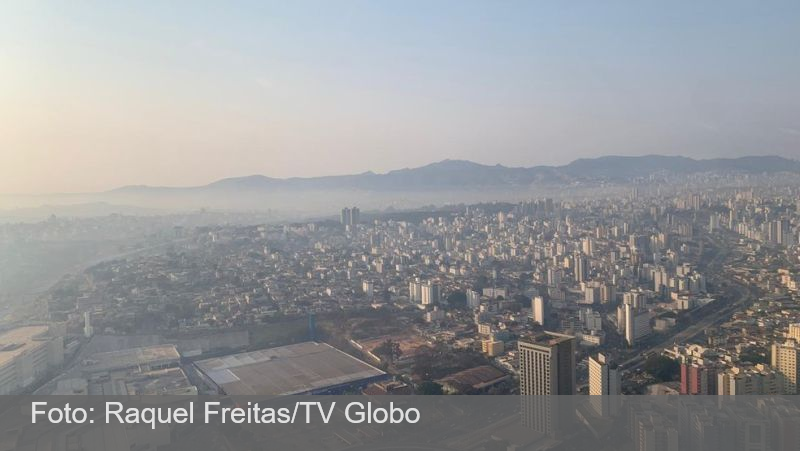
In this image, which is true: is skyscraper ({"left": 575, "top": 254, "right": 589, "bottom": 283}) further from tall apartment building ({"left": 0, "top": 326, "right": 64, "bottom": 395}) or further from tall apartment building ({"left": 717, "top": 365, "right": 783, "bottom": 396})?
tall apartment building ({"left": 0, "top": 326, "right": 64, "bottom": 395})

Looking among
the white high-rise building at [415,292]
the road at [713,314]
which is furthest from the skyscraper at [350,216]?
the road at [713,314]

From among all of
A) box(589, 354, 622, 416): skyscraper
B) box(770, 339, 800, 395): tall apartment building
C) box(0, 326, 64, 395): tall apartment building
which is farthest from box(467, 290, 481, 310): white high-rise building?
box(0, 326, 64, 395): tall apartment building

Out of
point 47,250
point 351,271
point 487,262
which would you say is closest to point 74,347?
point 47,250

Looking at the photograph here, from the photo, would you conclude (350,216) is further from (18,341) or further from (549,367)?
(549,367)

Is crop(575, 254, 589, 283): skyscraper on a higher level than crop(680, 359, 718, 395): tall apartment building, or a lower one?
higher

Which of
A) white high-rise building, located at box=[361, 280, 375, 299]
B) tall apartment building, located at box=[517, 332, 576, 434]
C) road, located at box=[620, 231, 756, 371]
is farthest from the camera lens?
white high-rise building, located at box=[361, 280, 375, 299]

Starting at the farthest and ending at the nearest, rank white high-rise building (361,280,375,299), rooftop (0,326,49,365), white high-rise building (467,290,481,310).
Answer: white high-rise building (361,280,375,299) → white high-rise building (467,290,481,310) → rooftop (0,326,49,365)

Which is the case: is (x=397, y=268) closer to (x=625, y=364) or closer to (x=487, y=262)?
(x=487, y=262)

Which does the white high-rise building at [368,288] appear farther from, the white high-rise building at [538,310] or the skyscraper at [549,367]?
the skyscraper at [549,367]
